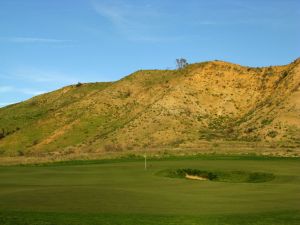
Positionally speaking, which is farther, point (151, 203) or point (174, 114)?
point (174, 114)

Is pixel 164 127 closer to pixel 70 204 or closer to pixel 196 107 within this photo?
pixel 196 107

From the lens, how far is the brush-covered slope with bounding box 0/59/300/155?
8188cm

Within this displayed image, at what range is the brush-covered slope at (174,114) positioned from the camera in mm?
81875

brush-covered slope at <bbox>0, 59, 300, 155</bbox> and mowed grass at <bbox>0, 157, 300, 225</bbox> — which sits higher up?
brush-covered slope at <bbox>0, 59, 300, 155</bbox>

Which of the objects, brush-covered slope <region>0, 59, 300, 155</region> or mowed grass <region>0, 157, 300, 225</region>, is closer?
mowed grass <region>0, 157, 300, 225</region>

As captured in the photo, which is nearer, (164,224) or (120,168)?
(164,224)

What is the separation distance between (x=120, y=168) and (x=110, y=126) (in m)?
51.9

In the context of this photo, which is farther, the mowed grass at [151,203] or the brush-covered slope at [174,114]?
the brush-covered slope at [174,114]

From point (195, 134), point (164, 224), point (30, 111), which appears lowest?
point (164, 224)

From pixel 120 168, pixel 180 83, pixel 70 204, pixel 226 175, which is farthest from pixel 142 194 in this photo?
pixel 180 83

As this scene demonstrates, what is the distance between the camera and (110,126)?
94.6m

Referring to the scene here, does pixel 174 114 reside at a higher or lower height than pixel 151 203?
higher

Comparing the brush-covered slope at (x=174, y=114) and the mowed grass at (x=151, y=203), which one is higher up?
the brush-covered slope at (x=174, y=114)

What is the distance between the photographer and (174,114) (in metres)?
92.2
